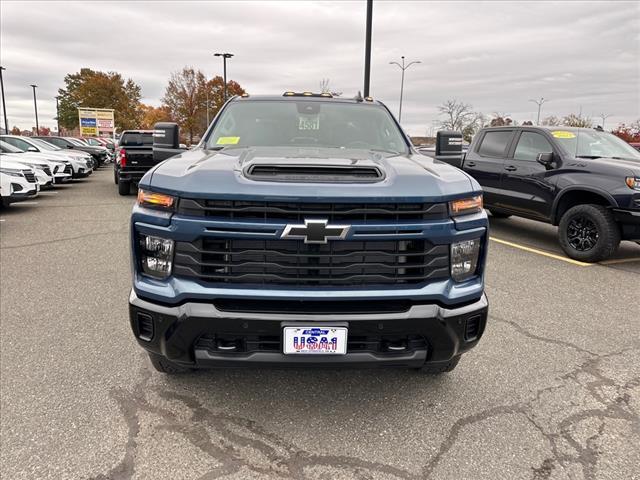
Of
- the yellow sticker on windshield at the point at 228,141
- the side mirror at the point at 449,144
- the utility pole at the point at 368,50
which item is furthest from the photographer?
the utility pole at the point at 368,50

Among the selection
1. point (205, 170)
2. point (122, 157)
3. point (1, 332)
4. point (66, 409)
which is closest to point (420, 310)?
point (205, 170)

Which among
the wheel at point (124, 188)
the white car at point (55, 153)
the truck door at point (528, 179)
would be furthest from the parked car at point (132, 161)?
the truck door at point (528, 179)

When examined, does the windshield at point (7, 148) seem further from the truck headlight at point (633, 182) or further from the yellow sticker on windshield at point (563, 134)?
the truck headlight at point (633, 182)

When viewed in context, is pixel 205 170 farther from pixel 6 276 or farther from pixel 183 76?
pixel 183 76

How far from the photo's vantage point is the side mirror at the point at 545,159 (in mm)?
6850

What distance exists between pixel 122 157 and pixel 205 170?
1183 centimetres

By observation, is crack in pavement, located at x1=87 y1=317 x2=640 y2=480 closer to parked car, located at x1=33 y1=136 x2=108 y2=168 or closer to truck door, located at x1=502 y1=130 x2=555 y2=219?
truck door, located at x1=502 y1=130 x2=555 y2=219

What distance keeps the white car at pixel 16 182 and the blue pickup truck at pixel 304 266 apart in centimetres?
902

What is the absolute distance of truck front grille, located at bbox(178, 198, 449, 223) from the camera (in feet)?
7.55

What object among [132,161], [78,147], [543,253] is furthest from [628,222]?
[78,147]

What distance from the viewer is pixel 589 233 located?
6453 millimetres

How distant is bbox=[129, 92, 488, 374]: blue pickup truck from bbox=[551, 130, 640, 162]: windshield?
216 inches

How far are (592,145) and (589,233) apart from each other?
5.19ft

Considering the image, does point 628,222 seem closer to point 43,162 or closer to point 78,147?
point 43,162
